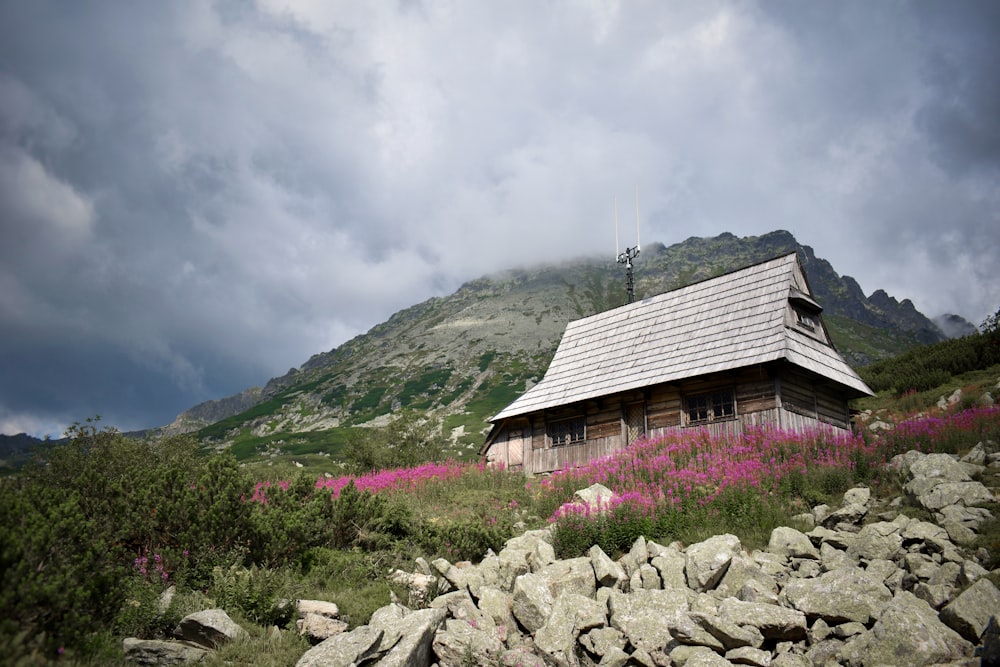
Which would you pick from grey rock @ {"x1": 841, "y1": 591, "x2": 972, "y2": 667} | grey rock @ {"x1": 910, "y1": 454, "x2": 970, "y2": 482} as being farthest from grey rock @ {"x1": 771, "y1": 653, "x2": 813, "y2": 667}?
grey rock @ {"x1": 910, "y1": 454, "x2": 970, "y2": 482}

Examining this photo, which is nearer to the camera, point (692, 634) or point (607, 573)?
point (692, 634)

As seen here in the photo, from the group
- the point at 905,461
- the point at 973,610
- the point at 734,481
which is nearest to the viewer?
the point at 973,610

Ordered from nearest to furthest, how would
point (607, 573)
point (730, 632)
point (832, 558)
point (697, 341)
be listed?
point (730, 632) < point (832, 558) < point (607, 573) < point (697, 341)

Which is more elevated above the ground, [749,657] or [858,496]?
Answer: [858,496]

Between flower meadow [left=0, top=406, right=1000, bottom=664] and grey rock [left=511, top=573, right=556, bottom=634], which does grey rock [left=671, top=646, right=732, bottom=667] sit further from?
flower meadow [left=0, top=406, right=1000, bottom=664]

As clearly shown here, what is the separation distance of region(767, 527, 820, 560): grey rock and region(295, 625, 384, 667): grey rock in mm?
6763

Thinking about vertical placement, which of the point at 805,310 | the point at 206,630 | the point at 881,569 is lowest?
the point at 206,630

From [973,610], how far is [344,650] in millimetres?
7820

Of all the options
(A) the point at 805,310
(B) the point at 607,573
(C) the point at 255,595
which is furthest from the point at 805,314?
(C) the point at 255,595

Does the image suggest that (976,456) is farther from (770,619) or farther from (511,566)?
(511,566)

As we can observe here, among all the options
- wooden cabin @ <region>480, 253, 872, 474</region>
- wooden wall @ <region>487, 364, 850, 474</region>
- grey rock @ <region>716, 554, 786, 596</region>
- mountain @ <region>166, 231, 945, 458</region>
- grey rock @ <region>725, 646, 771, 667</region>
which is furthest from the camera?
mountain @ <region>166, 231, 945, 458</region>

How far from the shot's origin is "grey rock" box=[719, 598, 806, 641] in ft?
25.6

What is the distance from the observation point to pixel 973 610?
7129 millimetres

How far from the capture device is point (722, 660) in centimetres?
736
